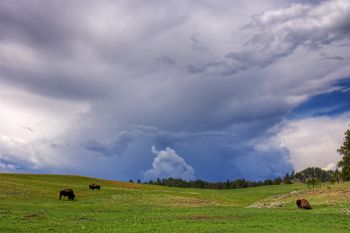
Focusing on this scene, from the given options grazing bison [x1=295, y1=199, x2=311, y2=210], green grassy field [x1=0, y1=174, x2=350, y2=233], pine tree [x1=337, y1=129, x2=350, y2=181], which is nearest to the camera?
green grassy field [x1=0, y1=174, x2=350, y2=233]

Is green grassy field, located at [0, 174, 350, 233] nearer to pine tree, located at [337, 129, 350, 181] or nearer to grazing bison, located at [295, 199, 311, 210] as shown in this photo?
grazing bison, located at [295, 199, 311, 210]

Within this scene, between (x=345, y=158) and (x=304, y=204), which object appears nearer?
(x=304, y=204)

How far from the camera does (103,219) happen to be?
148 feet

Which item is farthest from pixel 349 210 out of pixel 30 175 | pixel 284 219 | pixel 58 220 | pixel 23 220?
pixel 30 175

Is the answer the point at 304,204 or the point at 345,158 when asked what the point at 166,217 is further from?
the point at 345,158

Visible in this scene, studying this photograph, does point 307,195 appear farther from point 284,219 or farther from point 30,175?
point 30,175

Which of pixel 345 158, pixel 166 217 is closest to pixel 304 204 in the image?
pixel 166 217

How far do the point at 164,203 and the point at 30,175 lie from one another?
5675 centimetres

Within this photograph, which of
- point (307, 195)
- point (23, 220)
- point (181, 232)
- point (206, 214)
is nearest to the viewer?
point (181, 232)

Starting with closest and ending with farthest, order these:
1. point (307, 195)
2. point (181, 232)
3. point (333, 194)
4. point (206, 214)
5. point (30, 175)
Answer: point (181, 232) < point (206, 214) < point (333, 194) < point (307, 195) < point (30, 175)

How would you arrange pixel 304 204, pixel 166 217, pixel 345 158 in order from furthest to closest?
pixel 345 158
pixel 304 204
pixel 166 217

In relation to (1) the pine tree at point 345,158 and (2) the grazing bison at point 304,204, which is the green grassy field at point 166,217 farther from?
(1) the pine tree at point 345,158

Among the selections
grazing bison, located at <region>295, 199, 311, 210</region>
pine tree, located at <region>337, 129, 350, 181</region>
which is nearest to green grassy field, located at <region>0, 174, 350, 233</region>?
grazing bison, located at <region>295, 199, 311, 210</region>

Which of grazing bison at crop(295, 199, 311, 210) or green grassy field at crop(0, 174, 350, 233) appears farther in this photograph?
grazing bison at crop(295, 199, 311, 210)
